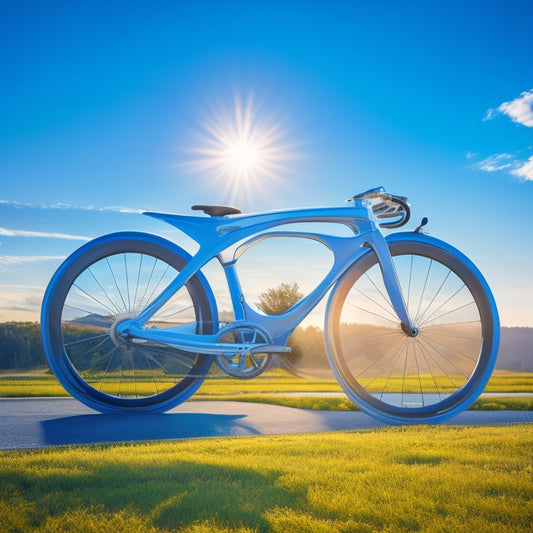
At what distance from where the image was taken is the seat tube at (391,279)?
5.09 m

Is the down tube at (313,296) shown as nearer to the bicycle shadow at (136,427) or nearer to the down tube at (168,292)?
the down tube at (168,292)

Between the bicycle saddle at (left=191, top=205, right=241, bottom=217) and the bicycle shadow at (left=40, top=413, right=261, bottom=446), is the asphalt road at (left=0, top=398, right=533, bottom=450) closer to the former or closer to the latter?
the bicycle shadow at (left=40, top=413, right=261, bottom=446)

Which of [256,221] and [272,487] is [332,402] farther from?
[272,487]

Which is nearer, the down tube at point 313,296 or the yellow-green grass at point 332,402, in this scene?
the down tube at point 313,296

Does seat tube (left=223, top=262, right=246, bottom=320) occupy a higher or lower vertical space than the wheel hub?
higher

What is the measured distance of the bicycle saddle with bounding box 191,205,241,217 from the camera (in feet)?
16.6

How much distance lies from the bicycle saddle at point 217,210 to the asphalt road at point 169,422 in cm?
205

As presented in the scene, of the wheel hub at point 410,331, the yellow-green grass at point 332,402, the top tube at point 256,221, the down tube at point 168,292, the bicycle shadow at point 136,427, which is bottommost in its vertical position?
the bicycle shadow at point 136,427

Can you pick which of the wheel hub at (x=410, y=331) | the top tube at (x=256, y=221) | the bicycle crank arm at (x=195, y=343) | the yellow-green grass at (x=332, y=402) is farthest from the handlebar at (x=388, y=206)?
the yellow-green grass at (x=332, y=402)

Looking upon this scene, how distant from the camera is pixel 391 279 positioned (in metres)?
5.10

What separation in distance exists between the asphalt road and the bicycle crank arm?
705 mm

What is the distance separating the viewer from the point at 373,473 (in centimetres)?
274

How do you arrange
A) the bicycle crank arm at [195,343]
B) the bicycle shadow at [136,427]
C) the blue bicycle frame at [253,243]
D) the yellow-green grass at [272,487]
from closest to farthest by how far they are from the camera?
the yellow-green grass at [272,487], the bicycle shadow at [136,427], the bicycle crank arm at [195,343], the blue bicycle frame at [253,243]

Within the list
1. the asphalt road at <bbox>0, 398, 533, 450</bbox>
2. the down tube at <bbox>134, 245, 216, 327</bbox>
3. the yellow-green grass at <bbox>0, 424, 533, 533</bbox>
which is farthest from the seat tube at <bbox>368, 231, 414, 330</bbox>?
the down tube at <bbox>134, 245, 216, 327</bbox>
